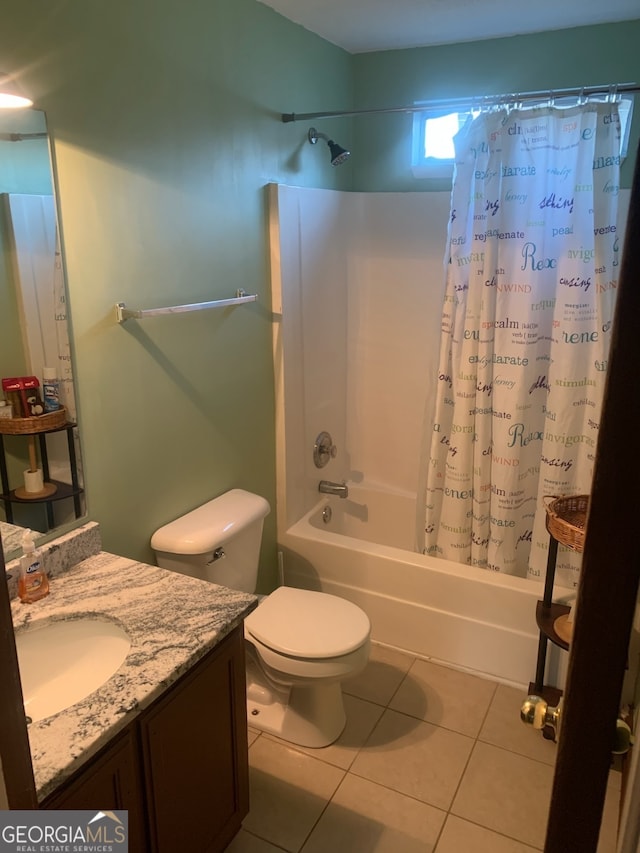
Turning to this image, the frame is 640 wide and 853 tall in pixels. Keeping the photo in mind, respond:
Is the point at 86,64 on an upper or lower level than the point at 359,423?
upper

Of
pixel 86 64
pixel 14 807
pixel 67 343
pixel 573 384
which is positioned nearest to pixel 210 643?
pixel 14 807

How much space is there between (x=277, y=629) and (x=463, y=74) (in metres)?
2.40

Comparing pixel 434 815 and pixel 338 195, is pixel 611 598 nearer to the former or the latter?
pixel 434 815

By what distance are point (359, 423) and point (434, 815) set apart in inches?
73.2

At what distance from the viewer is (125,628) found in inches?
59.4

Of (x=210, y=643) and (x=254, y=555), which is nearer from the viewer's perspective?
(x=210, y=643)

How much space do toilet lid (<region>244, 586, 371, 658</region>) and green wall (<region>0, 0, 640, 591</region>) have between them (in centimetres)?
45

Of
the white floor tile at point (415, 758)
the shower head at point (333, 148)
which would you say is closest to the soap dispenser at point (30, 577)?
the white floor tile at point (415, 758)

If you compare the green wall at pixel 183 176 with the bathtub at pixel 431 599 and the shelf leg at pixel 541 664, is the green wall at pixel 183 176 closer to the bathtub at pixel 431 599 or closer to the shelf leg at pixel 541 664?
the bathtub at pixel 431 599

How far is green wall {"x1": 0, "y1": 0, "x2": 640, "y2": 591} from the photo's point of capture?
167cm

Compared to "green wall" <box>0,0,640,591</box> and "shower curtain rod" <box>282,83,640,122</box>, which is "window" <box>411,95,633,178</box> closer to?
"green wall" <box>0,0,640,591</box>

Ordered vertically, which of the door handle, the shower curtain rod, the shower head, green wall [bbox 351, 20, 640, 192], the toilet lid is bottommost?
the toilet lid

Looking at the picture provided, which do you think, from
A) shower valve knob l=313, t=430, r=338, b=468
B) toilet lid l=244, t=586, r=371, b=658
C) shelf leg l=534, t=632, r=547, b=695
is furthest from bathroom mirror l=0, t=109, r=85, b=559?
shelf leg l=534, t=632, r=547, b=695

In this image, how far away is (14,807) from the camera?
738mm
